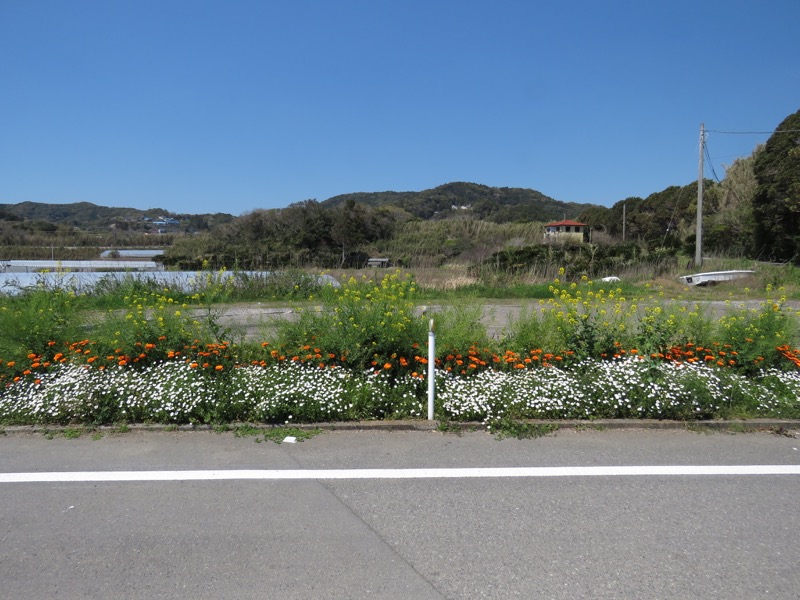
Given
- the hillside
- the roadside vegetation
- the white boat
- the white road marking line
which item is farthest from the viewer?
the hillside

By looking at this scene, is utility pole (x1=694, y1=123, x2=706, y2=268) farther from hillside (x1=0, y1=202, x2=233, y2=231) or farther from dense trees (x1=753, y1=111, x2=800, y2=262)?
hillside (x1=0, y1=202, x2=233, y2=231)

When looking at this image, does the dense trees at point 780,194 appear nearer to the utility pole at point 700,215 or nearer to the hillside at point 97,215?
the utility pole at point 700,215

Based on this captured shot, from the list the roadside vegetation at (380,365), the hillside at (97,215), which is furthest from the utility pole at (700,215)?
the hillside at (97,215)

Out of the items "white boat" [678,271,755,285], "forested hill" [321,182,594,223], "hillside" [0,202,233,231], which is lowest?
"white boat" [678,271,755,285]

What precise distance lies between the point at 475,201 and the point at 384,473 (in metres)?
119

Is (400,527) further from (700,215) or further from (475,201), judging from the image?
(475,201)

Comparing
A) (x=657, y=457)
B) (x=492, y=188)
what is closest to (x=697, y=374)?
(x=657, y=457)

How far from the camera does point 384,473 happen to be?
459cm

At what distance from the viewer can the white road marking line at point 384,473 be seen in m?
4.49

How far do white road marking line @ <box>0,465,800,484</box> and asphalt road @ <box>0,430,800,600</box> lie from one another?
0.08 meters

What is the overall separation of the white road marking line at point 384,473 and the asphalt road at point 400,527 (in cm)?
8

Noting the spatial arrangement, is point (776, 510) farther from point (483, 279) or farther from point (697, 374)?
point (483, 279)

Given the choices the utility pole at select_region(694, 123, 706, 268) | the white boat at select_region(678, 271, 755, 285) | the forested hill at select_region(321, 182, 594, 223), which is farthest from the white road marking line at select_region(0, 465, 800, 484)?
the forested hill at select_region(321, 182, 594, 223)

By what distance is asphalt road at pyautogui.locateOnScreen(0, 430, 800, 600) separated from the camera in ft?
10.2
